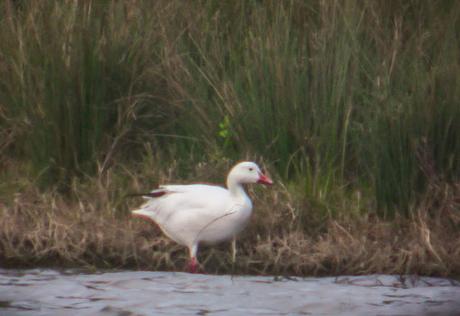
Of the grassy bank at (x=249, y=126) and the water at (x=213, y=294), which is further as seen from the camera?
the grassy bank at (x=249, y=126)

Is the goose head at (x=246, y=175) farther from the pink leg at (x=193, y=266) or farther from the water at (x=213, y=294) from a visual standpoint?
the water at (x=213, y=294)

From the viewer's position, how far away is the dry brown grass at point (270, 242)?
7.77 m

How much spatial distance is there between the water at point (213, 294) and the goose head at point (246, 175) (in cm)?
63

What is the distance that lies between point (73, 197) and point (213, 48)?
1.53 metres

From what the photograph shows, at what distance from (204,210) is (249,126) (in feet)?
3.22

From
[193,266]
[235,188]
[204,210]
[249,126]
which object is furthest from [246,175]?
[249,126]

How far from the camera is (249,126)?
29.0 feet

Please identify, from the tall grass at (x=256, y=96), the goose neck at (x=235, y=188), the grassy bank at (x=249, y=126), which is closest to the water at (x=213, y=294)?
the grassy bank at (x=249, y=126)

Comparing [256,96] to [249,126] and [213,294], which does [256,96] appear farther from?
[213,294]

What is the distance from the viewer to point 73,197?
8797mm

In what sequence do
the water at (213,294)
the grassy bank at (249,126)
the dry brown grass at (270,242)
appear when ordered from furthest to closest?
1. the grassy bank at (249,126)
2. the dry brown grass at (270,242)
3. the water at (213,294)

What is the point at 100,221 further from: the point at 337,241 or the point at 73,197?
the point at 337,241

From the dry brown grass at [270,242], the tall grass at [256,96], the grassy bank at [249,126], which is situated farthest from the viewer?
the tall grass at [256,96]

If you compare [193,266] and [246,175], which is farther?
[246,175]
